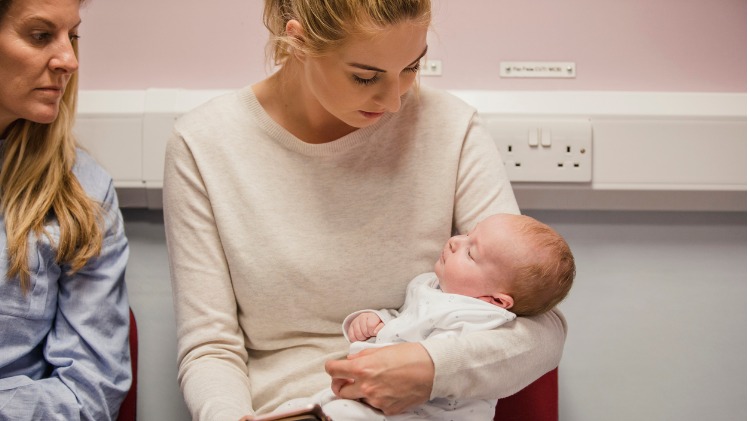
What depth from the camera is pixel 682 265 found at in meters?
2.17

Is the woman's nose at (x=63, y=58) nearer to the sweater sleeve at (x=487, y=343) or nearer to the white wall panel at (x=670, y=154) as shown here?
the sweater sleeve at (x=487, y=343)

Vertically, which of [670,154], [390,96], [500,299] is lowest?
[500,299]

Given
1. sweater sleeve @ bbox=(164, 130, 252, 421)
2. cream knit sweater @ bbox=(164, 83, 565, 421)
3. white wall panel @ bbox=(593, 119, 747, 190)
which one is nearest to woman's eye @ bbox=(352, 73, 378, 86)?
cream knit sweater @ bbox=(164, 83, 565, 421)

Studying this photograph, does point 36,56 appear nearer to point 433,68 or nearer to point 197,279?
point 197,279

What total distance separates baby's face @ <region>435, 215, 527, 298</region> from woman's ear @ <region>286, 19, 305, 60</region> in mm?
501

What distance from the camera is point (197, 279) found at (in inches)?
65.5

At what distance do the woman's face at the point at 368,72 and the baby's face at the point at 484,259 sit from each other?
0.31 meters

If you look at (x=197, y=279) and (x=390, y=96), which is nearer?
(x=390, y=96)

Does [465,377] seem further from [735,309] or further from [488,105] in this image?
[735,309]

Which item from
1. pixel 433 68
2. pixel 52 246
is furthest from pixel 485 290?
pixel 52 246

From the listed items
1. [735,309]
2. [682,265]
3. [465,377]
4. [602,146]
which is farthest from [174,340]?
[735,309]

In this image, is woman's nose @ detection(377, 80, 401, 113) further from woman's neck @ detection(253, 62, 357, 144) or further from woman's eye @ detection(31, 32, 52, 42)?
woman's eye @ detection(31, 32, 52, 42)

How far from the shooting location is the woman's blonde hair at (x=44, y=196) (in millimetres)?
1614

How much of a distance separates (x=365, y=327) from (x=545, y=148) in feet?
2.41
